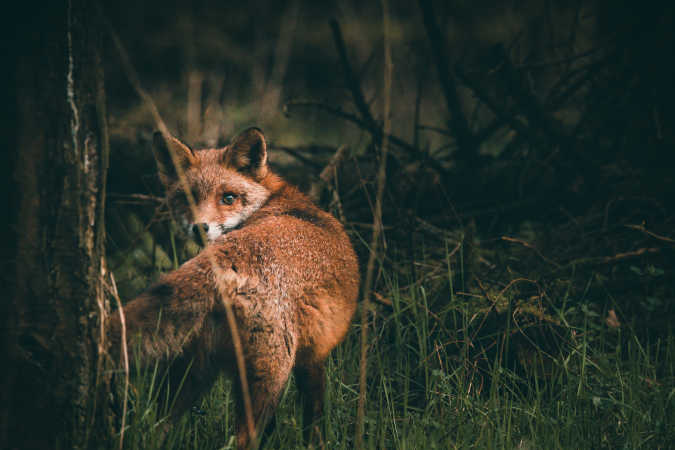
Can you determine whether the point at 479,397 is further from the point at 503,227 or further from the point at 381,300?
the point at 503,227

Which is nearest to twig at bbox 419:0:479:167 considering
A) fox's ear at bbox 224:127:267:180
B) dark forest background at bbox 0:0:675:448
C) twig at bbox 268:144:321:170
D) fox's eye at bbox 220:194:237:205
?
dark forest background at bbox 0:0:675:448

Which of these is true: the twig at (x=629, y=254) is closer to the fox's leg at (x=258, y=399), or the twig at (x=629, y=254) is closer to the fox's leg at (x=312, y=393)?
the fox's leg at (x=312, y=393)

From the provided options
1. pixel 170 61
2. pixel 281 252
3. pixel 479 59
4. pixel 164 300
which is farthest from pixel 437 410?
pixel 170 61

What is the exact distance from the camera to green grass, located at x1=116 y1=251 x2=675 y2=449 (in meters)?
2.62

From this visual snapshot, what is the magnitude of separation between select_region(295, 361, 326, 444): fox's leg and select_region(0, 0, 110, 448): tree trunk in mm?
1119

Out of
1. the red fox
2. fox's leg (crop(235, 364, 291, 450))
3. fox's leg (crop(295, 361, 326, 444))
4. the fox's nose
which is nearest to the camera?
the red fox

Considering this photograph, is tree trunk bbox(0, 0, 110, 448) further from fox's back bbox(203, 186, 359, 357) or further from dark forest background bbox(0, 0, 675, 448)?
fox's back bbox(203, 186, 359, 357)

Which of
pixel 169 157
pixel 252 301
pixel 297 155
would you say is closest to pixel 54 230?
pixel 252 301

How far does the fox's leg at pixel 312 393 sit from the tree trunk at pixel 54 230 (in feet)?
3.67

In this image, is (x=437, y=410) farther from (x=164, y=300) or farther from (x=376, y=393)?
(x=164, y=300)

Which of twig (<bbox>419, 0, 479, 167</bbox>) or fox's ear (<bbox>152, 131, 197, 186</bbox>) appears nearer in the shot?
fox's ear (<bbox>152, 131, 197, 186</bbox>)

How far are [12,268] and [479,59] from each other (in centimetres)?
627

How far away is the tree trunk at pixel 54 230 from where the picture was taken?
1.88 m

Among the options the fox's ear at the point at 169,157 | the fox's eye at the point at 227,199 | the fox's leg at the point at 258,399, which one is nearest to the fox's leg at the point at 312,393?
the fox's leg at the point at 258,399
